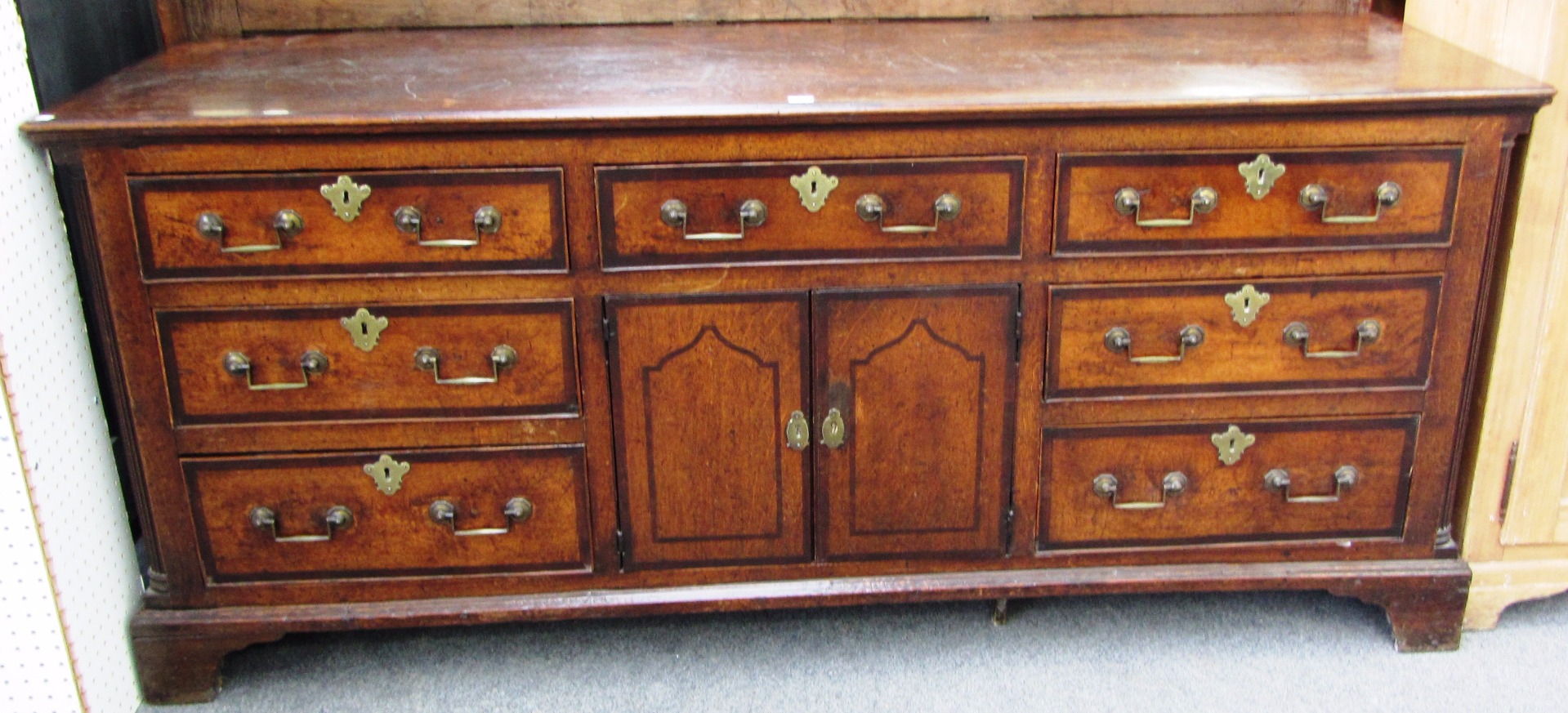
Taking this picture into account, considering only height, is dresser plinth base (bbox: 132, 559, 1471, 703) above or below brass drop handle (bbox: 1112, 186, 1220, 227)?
below

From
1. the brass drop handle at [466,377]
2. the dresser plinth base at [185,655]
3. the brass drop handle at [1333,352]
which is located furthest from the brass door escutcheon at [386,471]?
the brass drop handle at [1333,352]

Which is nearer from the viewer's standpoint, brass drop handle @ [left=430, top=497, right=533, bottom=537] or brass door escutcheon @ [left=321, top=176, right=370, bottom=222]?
brass door escutcheon @ [left=321, top=176, right=370, bottom=222]

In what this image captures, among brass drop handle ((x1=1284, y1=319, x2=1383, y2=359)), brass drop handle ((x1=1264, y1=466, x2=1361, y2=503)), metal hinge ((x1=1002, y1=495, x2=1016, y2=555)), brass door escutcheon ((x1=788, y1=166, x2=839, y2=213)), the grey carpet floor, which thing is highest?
brass door escutcheon ((x1=788, y1=166, x2=839, y2=213))

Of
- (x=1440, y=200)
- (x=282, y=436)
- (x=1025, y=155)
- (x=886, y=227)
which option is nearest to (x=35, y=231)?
(x=282, y=436)

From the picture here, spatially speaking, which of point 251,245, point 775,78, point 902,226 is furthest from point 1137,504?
point 251,245

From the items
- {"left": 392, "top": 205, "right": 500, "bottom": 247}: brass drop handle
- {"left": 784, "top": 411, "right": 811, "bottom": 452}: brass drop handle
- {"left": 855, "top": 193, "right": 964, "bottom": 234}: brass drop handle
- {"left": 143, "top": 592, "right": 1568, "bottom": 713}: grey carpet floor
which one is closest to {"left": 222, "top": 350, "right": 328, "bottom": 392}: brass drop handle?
{"left": 392, "top": 205, "right": 500, "bottom": 247}: brass drop handle

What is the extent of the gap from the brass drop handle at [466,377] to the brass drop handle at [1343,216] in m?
1.14

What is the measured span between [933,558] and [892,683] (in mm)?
207

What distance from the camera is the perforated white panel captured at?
1753 millimetres

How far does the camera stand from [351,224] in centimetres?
182

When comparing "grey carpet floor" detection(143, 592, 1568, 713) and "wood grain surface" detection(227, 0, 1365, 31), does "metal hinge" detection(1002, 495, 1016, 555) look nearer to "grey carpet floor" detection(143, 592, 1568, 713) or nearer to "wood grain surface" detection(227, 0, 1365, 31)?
"grey carpet floor" detection(143, 592, 1568, 713)

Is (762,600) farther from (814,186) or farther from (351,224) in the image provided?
(351,224)

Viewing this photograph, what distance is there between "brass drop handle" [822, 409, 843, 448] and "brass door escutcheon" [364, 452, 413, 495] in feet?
2.02

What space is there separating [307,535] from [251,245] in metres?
0.45
